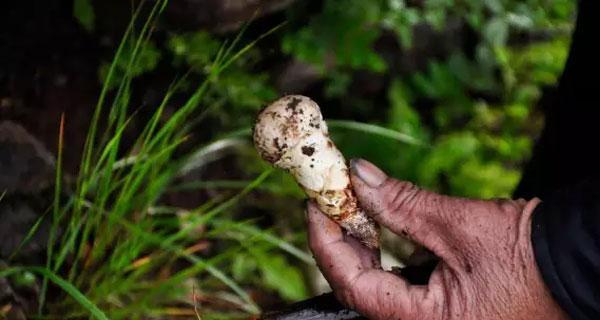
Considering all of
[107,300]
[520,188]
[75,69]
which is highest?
[75,69]

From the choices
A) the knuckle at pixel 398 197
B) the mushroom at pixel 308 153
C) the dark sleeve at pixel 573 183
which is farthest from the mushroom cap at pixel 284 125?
Result: the dark sleeve at pixel 573 183

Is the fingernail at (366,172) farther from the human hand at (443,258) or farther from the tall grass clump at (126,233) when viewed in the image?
the tall grass clump at (126,233)

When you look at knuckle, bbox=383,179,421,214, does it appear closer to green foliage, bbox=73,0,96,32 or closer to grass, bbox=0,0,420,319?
grass, bbox=0,0,420,319

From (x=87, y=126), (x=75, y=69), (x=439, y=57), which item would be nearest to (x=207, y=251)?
(x=87, y=126)

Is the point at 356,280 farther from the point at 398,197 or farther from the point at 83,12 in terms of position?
the point at 83,12

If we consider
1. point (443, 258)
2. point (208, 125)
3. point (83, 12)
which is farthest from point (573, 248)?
point (208, 125)

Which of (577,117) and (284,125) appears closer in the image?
(284,125)

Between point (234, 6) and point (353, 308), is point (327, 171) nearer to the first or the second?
point (353, 308)
